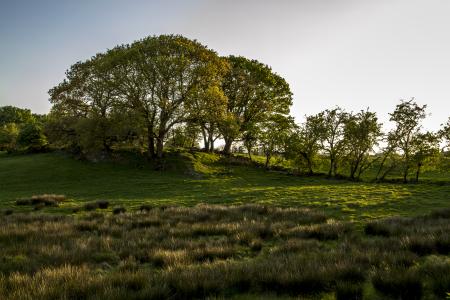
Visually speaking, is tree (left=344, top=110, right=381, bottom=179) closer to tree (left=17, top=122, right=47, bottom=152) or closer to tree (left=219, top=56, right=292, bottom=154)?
tree (left=219, top=56, right=292, bottom=154)

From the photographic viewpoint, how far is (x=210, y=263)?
9172mm

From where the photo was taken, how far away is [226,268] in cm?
816

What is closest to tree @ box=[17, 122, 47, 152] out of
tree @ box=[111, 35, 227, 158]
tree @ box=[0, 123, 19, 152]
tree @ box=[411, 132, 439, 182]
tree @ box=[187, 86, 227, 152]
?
tree @ box=[0, 123, 19, 152]

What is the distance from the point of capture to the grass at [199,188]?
24031 mm

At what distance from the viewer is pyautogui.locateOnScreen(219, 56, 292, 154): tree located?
57.3 meters

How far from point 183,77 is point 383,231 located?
3761cm

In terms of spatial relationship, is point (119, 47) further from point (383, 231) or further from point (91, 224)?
point (383, 231)

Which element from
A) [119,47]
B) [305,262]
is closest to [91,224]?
[305,262]

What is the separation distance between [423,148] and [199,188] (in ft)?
96.0

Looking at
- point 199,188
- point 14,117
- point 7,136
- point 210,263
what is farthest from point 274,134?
point 14,117

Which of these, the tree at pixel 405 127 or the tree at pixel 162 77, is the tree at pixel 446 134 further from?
the tree at pixel 162 77

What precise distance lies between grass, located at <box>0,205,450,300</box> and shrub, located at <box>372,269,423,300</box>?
0.02 meters

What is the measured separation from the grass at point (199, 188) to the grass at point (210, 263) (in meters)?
7.83

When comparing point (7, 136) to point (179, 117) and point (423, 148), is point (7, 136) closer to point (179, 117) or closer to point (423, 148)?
point (179, 117)
